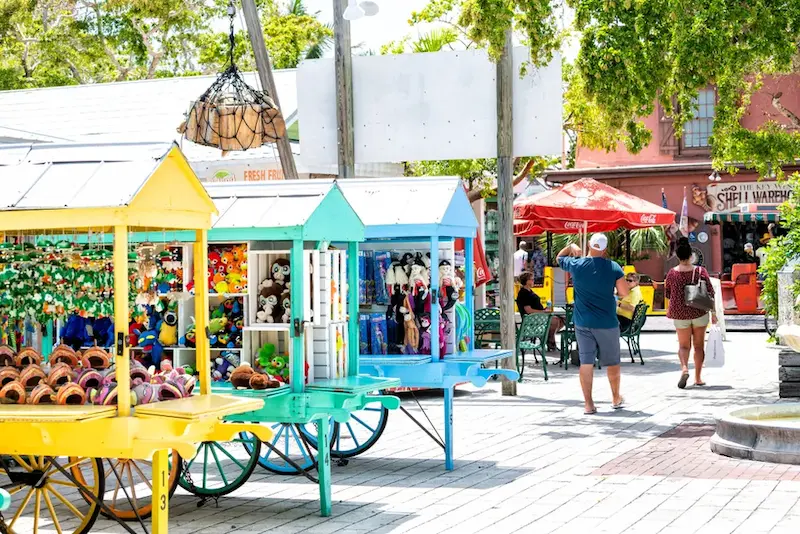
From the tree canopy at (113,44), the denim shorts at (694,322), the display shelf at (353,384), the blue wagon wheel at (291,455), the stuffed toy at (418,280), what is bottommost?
the blue wagon wheel at (291,455)

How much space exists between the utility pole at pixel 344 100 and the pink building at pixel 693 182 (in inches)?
773

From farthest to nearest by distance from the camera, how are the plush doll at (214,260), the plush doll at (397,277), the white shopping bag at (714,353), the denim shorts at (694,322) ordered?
the white shopping bag at (714,353)
the denim shorts at (694,322)
the plush doll at (397,277)
the plush doll at (214,260)

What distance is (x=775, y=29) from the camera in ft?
40.7

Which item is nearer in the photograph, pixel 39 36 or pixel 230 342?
pixel 230 342

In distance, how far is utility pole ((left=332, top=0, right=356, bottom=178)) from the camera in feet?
45.5

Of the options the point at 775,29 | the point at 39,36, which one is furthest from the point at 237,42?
the point at 775,29

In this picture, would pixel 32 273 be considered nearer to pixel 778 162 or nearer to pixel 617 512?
pixel 617 512

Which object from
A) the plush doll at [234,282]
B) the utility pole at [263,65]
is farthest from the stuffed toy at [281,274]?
the utility pole at [263,65]

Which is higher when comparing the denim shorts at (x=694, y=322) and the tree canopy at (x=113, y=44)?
the tree canopy at (x=113, y=44)

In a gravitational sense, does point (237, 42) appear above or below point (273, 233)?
above

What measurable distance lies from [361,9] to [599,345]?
4135mm

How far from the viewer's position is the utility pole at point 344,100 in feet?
45.5

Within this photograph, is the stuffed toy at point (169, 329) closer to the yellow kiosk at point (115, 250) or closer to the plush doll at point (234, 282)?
the plush doll at point (234, 282)

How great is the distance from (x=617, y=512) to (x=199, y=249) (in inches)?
119
